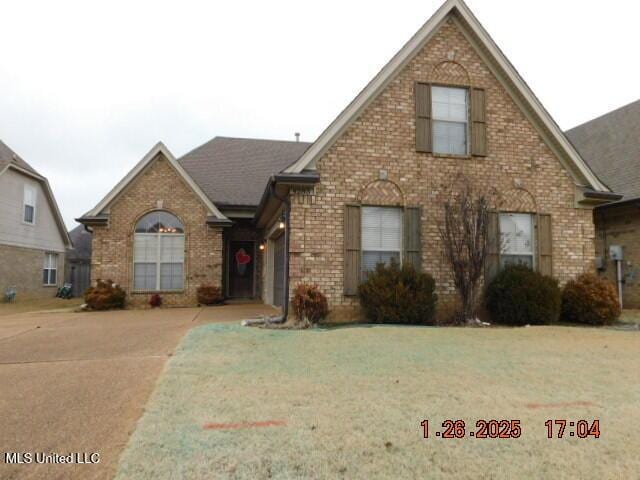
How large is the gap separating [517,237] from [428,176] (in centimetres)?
271

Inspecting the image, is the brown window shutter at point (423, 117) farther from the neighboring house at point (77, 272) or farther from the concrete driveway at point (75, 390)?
the neighboring house at point (77, 272)

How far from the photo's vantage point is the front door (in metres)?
15.8

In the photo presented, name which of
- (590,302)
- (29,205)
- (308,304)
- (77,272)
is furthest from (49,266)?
(590,302)

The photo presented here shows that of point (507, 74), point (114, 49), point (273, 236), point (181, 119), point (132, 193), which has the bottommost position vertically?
point (273, 236)

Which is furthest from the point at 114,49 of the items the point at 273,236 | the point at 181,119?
the point at 181,119

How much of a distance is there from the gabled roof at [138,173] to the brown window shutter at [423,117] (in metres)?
7.04

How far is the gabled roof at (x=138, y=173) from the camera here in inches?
494

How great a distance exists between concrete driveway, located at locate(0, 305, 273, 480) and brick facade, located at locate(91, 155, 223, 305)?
16.8 ft

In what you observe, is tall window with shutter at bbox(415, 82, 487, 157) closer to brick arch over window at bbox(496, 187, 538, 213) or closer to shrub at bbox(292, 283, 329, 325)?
brick arch over window at bbox(496, 187, 538, 213)

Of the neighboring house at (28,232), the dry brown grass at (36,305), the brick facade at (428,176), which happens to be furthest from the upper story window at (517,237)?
the neighboring house at (28,232)

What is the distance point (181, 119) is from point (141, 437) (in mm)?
39156

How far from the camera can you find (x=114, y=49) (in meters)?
14.1

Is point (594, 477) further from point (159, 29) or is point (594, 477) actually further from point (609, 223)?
point (159, 29)

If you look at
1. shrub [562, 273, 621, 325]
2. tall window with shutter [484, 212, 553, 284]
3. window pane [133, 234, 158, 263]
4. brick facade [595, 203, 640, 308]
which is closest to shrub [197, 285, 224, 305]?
window pane [133, 234, 158, 263]
